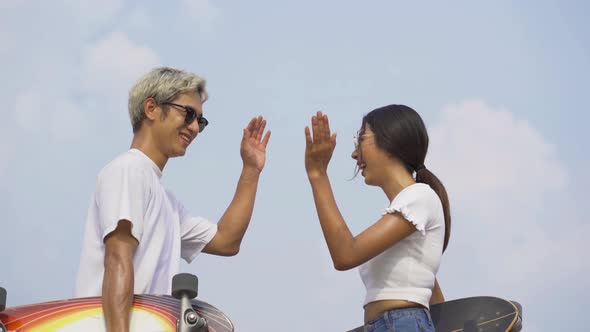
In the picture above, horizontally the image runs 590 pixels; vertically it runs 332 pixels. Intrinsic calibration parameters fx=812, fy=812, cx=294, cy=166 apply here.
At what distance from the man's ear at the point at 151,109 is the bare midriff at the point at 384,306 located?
1988 mm

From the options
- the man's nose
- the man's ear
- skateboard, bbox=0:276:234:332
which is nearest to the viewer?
skateboard, bbox=0:276:234:332

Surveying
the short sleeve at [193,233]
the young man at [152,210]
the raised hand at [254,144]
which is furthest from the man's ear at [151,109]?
the raised hand at [254,144]

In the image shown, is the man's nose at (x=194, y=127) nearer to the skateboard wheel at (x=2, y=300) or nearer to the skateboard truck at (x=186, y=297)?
the skateboard truck at (x=186, y=297)

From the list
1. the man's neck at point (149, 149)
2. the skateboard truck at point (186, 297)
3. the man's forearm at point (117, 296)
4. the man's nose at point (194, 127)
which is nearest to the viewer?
the skateboard truck at point (186, 297)

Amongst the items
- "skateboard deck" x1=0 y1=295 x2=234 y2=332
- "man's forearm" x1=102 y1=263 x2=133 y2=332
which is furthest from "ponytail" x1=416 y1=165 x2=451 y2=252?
"man's forearm" x1=102 y1=263 x2=133 y2=332

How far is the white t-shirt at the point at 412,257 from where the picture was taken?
4.78 meters

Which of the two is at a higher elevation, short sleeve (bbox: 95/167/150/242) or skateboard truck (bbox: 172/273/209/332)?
short sleeve (bbox: 95/167/150/242)

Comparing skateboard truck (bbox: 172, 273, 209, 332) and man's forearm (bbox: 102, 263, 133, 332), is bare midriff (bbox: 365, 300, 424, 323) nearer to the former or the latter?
skateboard truck (bbox: 172, 273, 209, 332)

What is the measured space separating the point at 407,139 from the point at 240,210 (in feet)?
5.49

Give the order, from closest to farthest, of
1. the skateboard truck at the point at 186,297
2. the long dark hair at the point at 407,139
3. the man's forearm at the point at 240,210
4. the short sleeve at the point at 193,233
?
the skateboard truck at the point at 186,297, the long dark hair at the point at 407,139, the short sleeve at the point at 193,233, the man's forearm at the point at 240,210

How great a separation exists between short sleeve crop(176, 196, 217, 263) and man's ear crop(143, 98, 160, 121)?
0.68 meters

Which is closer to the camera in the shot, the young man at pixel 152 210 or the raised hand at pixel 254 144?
the young man at pixel 152 210

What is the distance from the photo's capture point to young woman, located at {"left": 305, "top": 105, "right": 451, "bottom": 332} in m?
4.74

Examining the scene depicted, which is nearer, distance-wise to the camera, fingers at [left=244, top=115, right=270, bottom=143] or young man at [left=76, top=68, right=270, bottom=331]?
young man at [left=76, top=68, right=270, bottom=331]
